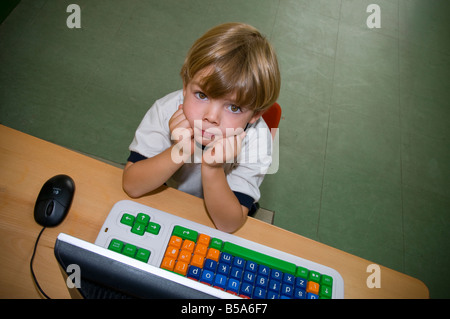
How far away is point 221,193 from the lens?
2.20ft

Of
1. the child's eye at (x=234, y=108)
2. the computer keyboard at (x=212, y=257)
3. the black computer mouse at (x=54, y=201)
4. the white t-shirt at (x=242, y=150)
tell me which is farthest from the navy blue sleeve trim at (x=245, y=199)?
the black computer mouse at (x=54, y=201)

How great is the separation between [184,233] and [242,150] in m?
0.31

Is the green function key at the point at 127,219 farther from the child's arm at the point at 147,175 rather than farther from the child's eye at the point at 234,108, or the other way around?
the child's eye at the point at 234,108

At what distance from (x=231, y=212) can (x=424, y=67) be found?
2.29m

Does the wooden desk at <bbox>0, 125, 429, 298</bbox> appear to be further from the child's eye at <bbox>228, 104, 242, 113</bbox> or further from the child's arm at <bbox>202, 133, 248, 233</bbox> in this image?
the child's eye at <bbox>228, 104, 242, 113</bbox>

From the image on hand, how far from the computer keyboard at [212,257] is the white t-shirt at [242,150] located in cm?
18

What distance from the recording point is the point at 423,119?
1931 mm

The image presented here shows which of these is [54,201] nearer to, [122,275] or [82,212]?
[82,212]

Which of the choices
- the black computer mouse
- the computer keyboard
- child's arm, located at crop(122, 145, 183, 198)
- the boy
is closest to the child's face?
the boy

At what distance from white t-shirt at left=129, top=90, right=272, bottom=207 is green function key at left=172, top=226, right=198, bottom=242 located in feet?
0.63

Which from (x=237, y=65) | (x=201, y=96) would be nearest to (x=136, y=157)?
(x=201, y=96)

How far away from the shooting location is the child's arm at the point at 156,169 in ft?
2.11

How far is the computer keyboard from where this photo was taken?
58cm
